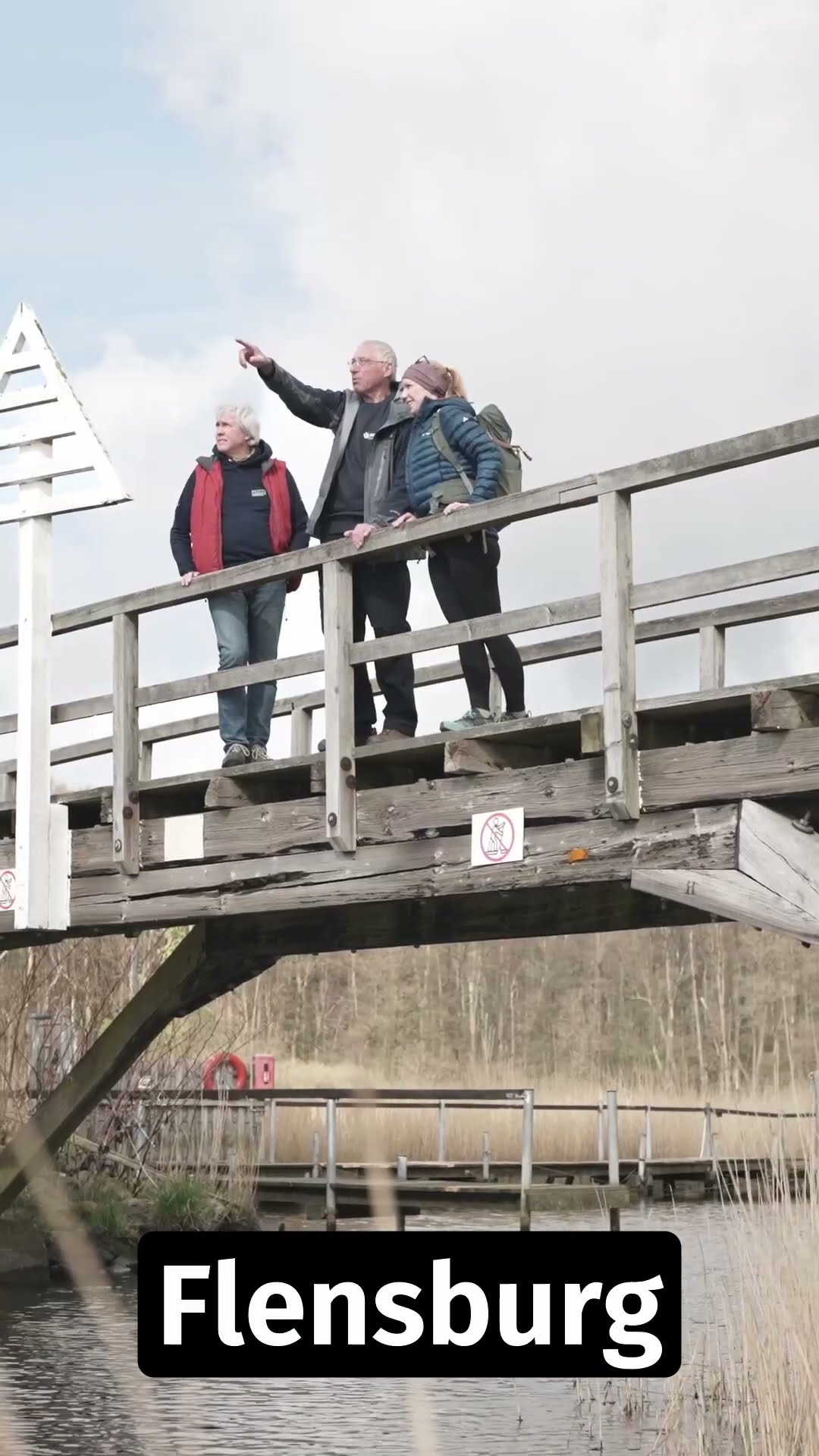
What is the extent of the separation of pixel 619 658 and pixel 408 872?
146 centimetres

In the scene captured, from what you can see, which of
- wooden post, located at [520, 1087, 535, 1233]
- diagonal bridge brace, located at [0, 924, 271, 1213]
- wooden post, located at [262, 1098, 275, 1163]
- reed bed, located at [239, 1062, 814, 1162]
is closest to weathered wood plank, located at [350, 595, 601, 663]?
diagonal bridge brace, located at [0, 924, 271, 1213]

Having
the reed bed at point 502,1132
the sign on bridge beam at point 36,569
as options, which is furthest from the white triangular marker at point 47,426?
the reed bed at point 502,1132

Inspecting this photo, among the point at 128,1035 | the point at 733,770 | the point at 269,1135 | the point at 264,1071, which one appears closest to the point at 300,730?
the point at 128,1035

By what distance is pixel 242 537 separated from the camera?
30.9 feet

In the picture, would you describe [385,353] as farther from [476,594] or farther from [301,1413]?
[301,1413]

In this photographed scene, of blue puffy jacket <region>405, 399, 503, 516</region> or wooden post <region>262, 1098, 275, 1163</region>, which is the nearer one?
blue puffy jacket <region>405, 399, 503, 516</region>

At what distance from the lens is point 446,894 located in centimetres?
819

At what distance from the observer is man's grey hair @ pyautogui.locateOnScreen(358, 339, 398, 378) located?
888cm

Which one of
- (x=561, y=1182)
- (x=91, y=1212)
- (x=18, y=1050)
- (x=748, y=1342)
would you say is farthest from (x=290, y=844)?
(x=561, y=1182)

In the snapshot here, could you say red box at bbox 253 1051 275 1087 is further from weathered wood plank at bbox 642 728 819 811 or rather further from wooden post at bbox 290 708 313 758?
weathered wood plank at bbox 642 728 819 811

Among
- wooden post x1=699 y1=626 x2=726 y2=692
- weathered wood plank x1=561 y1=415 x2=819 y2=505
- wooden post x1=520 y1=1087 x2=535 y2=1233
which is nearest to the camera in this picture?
weathered wood plank x1=561 y1=415 x2=819 y2=505

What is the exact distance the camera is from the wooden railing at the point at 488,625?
23.7 feet

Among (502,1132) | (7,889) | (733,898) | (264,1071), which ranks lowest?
(502,1132)

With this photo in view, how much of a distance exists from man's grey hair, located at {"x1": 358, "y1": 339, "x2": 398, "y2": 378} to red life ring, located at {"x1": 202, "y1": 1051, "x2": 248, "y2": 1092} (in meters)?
10.6
